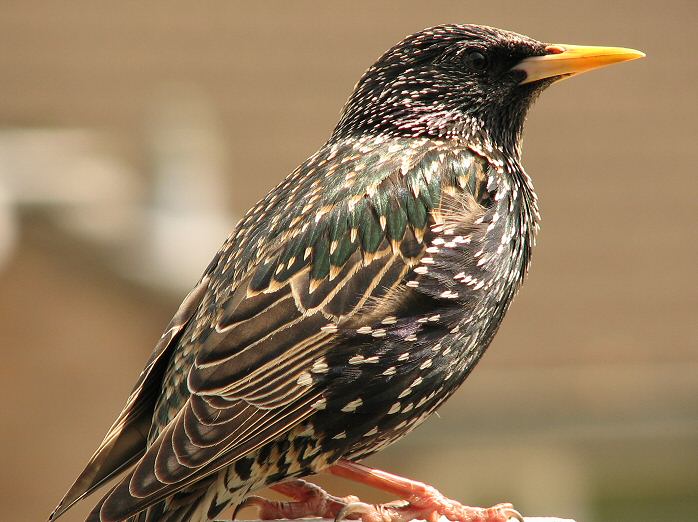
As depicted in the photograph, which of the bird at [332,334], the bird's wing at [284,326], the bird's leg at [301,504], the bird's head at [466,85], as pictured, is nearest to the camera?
the bird's wing at [284,326]

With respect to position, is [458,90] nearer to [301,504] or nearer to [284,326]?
[284,326]

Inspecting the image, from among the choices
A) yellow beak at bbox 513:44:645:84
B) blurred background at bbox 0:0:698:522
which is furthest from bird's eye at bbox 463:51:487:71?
blurred background at bbox 0:0:698:522

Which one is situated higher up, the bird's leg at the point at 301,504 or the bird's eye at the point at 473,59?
the bird's eye at the point at 473,59

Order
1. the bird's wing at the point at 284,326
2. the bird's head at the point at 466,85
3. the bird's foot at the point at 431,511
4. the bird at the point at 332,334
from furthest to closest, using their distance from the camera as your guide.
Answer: the bird's head at the point at 466,85
the bird's foot at the point at 431,511
the bird at the point at 332,334
the bird's wing at the point at 284,326

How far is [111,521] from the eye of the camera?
3031mm

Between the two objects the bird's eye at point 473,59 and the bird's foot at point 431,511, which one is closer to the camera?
the bird's foot at point 431,511

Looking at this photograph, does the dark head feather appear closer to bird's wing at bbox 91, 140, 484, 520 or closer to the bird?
the bird

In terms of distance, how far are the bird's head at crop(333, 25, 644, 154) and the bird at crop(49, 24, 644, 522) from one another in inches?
1.5

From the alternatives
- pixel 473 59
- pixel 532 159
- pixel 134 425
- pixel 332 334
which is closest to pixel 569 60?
pixel 473 59

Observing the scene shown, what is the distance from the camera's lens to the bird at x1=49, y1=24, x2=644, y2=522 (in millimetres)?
3193

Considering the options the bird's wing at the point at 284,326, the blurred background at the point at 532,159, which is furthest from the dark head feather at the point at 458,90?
the blurred background at the point at 532,159

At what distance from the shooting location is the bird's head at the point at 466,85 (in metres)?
3.92

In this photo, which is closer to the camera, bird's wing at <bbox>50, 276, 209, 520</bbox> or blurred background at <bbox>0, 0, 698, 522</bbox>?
bird's wing at <bbox>50, 276, 209, 520</bbox>

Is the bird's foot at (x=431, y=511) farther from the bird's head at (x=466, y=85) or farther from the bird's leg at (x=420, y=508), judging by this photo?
the bird's head at (x=466, y=85)
